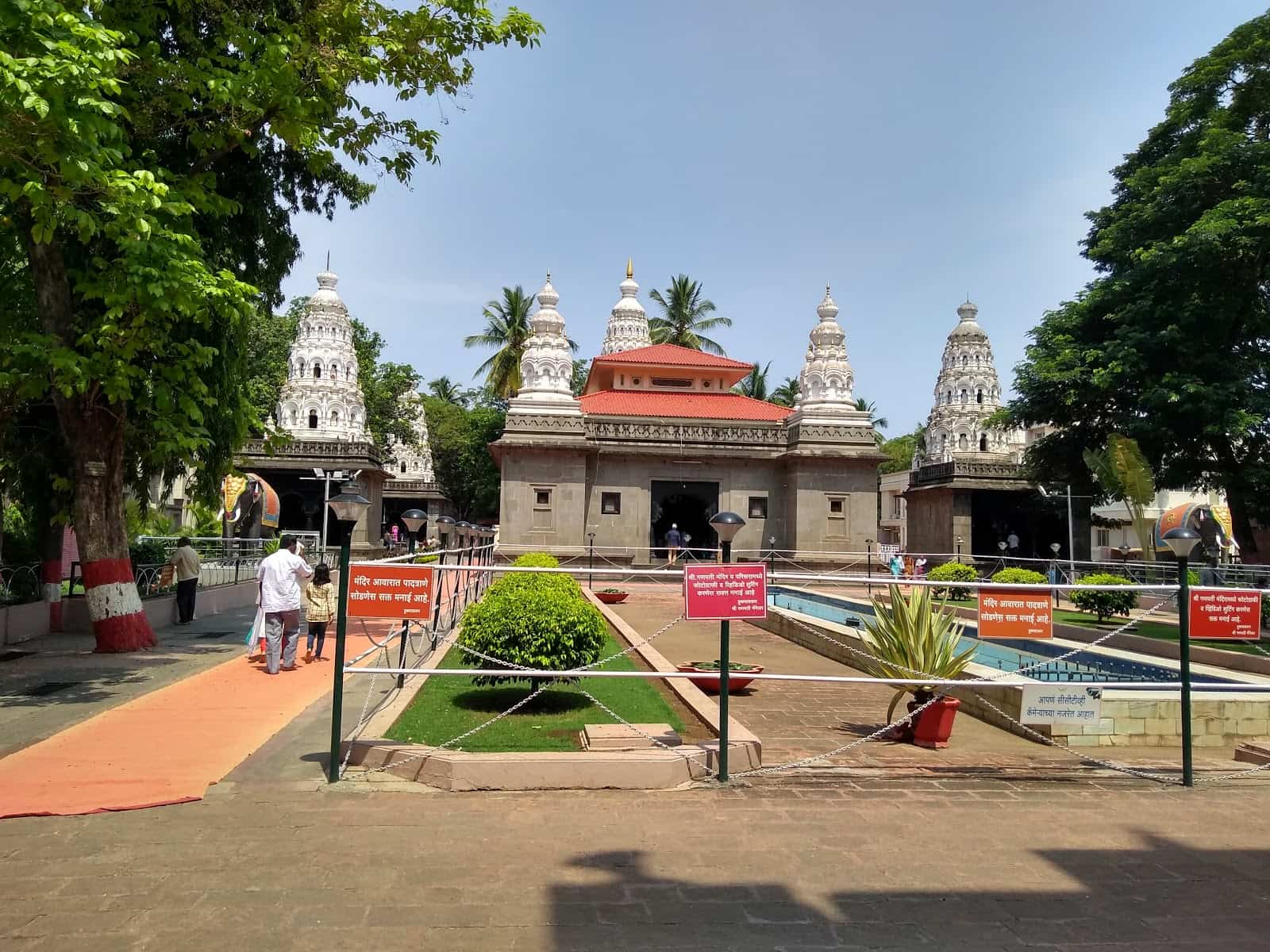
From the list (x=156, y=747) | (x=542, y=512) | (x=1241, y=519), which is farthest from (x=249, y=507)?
(x=1241, y=519)

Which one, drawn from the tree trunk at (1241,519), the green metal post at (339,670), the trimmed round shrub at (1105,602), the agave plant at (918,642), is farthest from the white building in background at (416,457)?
the green metal post at (339,670)

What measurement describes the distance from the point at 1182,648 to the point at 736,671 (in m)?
4.69

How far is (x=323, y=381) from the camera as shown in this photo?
49.9 meters

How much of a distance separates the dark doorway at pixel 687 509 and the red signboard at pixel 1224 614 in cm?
2442

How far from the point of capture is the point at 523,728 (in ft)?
25.2

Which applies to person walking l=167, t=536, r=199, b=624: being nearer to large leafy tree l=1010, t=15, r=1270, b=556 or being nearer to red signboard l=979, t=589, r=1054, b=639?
red signboard l=979, t=589, r=1054, b=639

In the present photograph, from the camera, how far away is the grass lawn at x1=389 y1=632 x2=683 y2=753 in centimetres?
723

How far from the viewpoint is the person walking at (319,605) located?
11695 mm

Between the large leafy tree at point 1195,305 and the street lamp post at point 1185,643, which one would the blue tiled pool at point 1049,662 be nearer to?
the street lamp post at point 1185,643

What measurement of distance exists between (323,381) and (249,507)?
23.1m

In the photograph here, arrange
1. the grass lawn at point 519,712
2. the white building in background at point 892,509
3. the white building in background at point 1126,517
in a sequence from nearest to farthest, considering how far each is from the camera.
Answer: the grass lawn at point 519,712, the white building in background at point 1126,517, the white building in background at point 892,509

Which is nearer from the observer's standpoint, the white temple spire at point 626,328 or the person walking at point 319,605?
the person walking at point 319,605

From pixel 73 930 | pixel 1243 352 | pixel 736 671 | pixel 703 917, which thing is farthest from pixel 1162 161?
pixel 73 930

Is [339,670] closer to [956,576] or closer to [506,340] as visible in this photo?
[956,576]
